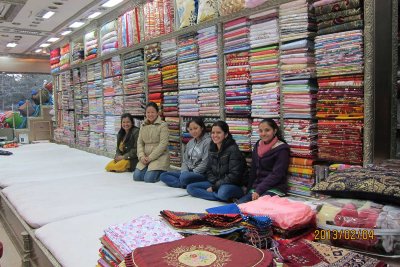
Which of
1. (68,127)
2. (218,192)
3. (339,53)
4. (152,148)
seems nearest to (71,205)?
(218,192)

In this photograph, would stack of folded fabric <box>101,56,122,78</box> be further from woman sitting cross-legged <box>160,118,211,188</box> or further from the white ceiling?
woman sitting cross-legged <box>160,118,211,188</box>

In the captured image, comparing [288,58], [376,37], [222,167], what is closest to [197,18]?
[288,58]

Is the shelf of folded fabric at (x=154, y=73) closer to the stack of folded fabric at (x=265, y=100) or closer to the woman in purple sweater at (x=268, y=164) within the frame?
the stack of folded fabric at (x=265, y=100)

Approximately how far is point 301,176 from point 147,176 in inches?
77.4

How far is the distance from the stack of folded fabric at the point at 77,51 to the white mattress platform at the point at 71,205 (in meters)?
2.89

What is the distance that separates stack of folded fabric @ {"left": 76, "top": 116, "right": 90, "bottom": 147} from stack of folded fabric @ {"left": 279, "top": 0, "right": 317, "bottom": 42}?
210 inches

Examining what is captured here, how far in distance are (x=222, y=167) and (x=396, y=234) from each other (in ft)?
7.09

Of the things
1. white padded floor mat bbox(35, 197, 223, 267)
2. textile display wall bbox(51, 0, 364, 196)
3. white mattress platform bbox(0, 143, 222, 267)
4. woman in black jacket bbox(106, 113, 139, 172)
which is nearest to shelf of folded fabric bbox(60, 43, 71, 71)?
textile display wall bbox(51, 0, 364, 196)

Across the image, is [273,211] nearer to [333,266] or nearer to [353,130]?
[333,266]

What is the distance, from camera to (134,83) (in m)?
5.83

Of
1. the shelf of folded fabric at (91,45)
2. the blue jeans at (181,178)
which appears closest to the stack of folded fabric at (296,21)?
the blue jeans at (181,178)

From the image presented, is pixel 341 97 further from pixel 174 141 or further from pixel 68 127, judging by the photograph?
pixel 68 127

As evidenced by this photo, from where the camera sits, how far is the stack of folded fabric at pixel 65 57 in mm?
8476

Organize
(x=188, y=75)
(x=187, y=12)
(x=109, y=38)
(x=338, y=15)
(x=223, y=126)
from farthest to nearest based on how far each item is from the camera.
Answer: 1. (x=109, y=38)
2. (x=188, y=75)
3. (x=187, y=12)
4. (x=223, y=126)
5. (x=338, y=15)
